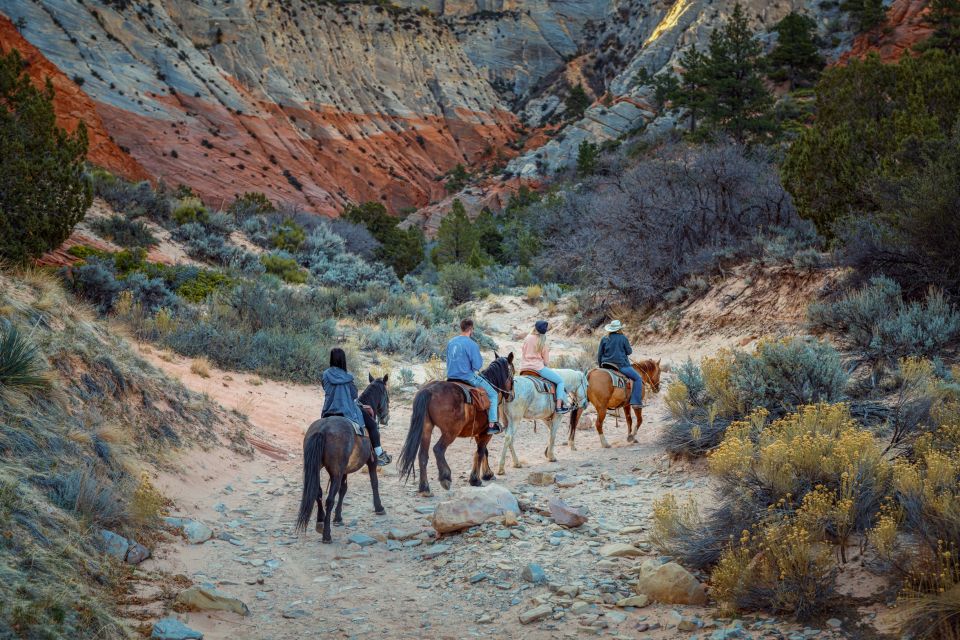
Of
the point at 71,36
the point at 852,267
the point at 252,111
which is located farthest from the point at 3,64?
the point at 252,111

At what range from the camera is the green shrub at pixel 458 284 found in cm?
3078

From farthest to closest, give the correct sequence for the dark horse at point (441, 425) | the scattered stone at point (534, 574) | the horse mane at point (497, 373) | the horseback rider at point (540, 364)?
Result: the horseback rider at point (540, 364) → the horse mane at point (497, 373) → the dark horse at point (441, 425) → the scattered stone at point (534, 574)

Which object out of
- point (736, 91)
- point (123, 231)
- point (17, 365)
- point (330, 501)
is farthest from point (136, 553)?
point (736, 91)

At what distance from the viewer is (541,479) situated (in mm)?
8891

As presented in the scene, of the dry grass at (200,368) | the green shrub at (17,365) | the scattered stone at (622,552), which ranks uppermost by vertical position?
the green shrub at (17,365)

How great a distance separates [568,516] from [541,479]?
2.17 m

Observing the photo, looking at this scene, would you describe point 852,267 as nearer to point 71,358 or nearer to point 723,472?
point 723,472

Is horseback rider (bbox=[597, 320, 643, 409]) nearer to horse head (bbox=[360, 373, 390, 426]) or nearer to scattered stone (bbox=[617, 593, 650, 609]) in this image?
horse head (bbox=[360, 373, 390, 426])

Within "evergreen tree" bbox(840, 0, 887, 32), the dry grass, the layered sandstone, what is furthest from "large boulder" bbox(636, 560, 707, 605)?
"evergreen tree" bbox(840, 0, 887, 32)

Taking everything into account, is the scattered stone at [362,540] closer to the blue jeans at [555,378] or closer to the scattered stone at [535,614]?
the scattered stone at [535,614]

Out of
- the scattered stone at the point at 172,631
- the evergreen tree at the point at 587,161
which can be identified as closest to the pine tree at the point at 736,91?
the evergreen tree at the point at 587,161

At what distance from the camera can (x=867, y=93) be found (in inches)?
691

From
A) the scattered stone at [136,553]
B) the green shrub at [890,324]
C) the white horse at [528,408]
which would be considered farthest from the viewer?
the green shrub at [890,324]

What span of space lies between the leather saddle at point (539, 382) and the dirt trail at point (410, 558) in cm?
108
